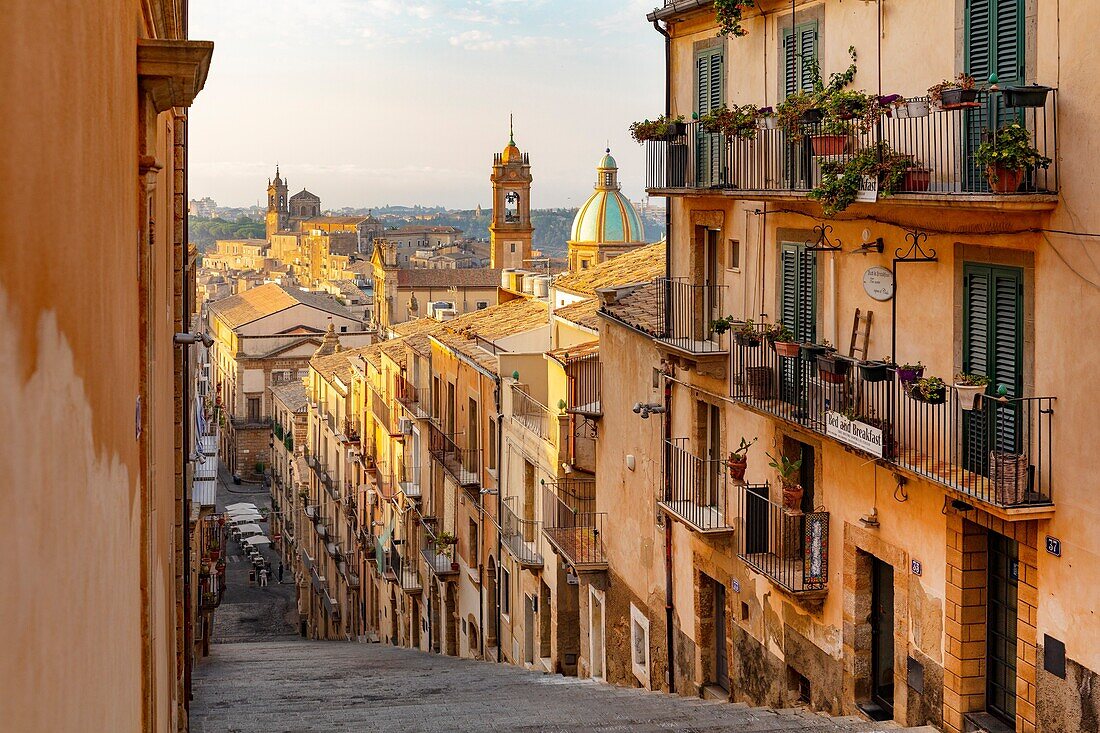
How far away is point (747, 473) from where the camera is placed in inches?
683

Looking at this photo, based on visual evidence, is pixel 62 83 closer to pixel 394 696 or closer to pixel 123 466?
pixel 123 466

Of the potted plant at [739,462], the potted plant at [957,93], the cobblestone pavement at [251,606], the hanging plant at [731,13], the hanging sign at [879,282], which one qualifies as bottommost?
the cobblestone pavement at [251,606]

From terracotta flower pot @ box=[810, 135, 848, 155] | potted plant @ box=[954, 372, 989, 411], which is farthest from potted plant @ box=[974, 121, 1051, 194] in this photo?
terracotta flower pot @ box=[810, 135, 848, 155]

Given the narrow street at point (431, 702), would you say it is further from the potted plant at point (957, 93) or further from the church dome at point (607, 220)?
the church dome at point (607, 220)

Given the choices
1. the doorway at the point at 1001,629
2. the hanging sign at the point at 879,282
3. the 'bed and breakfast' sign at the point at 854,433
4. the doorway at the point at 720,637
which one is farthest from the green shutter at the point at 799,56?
the doorway at the point at 720,637

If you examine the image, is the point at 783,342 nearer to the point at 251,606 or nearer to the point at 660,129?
the point at 660,129

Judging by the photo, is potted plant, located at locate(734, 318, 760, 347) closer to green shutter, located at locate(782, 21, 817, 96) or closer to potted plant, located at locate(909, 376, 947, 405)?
green shutter, located at locate(782, 21, 817, 96)

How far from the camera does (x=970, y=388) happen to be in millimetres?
11516

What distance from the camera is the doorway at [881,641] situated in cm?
1434

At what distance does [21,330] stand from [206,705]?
14139mm

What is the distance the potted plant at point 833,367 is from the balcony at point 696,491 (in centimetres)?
340

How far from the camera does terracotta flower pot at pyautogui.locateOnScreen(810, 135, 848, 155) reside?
13492mm

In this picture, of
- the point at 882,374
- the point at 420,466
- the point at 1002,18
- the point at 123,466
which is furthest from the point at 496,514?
the point at 123,466

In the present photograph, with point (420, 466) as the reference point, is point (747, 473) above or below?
above
